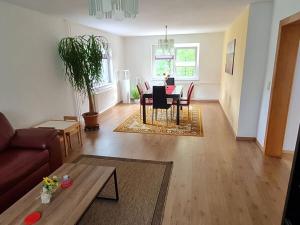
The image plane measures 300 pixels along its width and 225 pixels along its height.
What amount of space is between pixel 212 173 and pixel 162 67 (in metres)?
5.31

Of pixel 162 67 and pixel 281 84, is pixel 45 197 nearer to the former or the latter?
pixel 281 84

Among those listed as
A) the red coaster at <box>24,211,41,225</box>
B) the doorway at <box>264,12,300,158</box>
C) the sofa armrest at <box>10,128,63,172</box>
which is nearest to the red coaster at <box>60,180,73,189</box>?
the red coaster at <box>24,211,41,225</box>

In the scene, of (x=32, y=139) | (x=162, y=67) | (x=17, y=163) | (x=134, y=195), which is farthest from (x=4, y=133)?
(x=162, y=67)

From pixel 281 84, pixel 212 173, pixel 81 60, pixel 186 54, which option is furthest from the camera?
pixel 186 54

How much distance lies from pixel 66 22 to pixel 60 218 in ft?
12.8

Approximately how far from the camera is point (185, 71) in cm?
718

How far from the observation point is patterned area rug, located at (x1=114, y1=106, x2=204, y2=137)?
165 inches

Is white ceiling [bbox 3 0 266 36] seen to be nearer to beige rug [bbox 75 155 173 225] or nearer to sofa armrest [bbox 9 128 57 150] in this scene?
sofa armrest [bbox 9 128 57 150]

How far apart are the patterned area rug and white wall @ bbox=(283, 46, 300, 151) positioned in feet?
4.70

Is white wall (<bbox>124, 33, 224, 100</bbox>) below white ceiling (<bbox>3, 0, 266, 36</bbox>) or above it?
below

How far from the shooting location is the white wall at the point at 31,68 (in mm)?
2809

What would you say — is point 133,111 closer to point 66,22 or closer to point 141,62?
point 141,62

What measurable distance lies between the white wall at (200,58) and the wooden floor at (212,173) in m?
2.80

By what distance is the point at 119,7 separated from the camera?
171 cm
